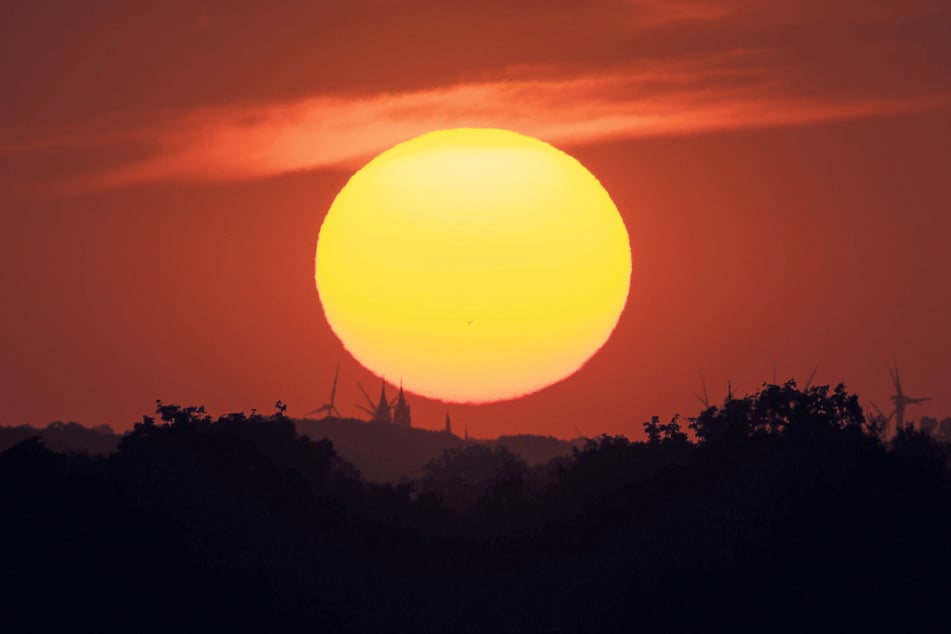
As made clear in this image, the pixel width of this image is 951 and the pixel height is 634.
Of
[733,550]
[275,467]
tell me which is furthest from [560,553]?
[275,467]

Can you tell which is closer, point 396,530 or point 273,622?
point 273,622

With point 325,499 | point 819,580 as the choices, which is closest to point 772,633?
point 819,580

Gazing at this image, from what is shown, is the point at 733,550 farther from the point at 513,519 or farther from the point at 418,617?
the point at 513,519

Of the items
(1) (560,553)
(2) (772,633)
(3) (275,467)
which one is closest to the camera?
(2) (772,633)

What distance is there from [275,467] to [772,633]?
39.8 meters

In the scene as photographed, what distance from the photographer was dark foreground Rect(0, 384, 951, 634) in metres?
92.9

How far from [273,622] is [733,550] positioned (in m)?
25.9

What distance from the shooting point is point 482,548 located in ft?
356

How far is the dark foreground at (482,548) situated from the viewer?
305ft

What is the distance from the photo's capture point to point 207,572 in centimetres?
9588

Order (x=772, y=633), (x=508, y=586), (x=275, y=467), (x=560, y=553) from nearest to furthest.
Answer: (x=772, y=633)
(x=508, y=586)
(x=560, y=553)
(x=275, y=467)

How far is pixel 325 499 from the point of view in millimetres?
114250

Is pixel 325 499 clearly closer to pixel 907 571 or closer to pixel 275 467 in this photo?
pixel 275 467

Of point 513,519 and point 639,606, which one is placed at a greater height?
point 513,519
